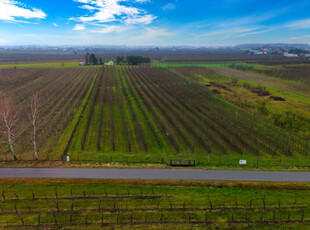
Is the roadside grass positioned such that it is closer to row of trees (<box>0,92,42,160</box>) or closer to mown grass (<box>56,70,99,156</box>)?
mown grass (<box>56,70,99,156</box>)

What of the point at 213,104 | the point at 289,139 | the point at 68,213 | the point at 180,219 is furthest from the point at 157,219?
the point at 213,104

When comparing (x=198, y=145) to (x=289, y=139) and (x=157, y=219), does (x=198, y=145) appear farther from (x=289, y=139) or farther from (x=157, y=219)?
(x=157, y=219)

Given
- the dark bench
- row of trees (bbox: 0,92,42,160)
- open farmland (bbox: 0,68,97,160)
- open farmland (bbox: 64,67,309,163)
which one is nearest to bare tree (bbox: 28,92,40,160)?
row of trees (bbox: 0,92,42,160)

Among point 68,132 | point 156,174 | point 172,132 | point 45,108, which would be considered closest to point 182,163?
point 156,174

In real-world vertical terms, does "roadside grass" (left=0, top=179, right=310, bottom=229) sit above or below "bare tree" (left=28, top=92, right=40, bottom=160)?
below

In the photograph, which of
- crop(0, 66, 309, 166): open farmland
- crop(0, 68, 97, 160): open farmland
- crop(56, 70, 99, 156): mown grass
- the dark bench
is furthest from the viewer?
crop(0, 68, 97, 160): open farmland

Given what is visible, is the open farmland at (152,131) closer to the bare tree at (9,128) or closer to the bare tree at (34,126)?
the bare tree at (34,126)
